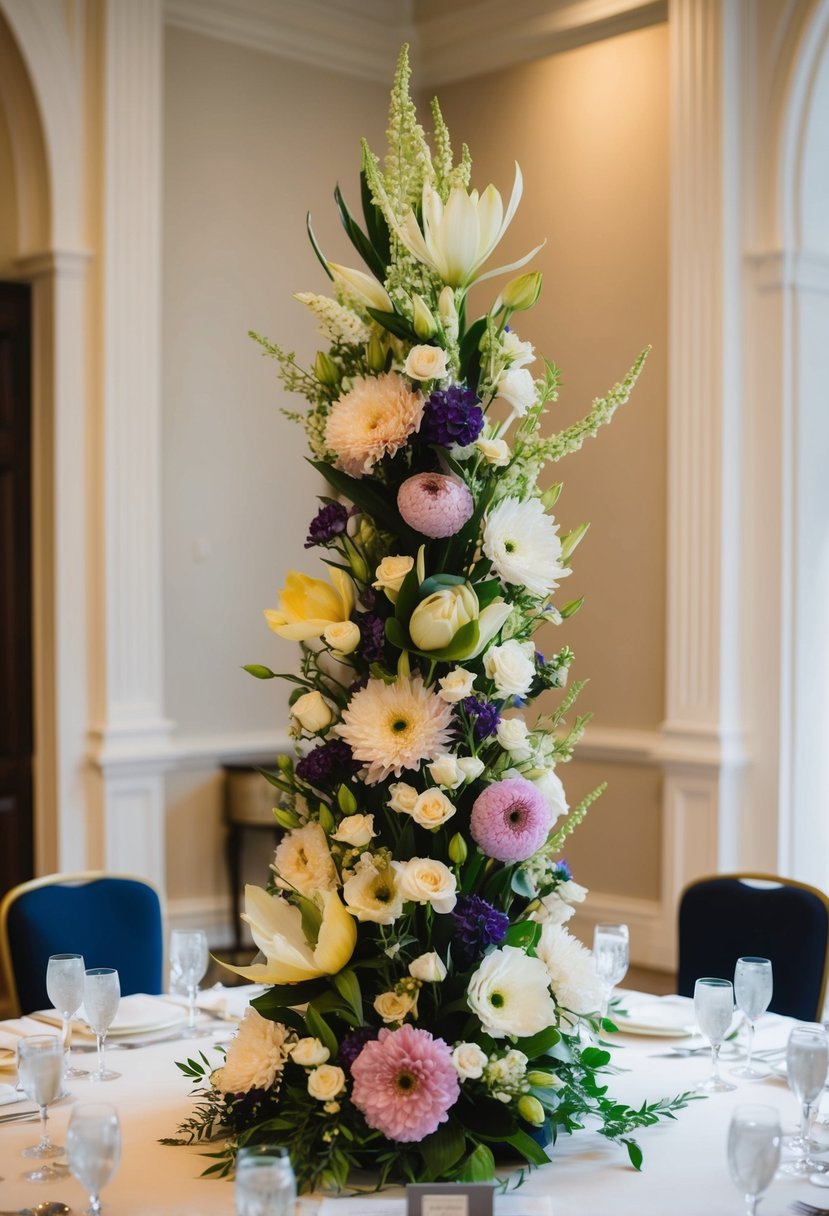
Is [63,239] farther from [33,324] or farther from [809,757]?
[809,757]

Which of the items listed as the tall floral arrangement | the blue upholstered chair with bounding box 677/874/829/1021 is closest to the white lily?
the tall floral arrangement

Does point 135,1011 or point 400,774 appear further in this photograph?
point 135,1011

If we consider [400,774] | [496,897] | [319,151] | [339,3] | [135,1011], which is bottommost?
[135,1011]

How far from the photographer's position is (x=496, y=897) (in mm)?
1849

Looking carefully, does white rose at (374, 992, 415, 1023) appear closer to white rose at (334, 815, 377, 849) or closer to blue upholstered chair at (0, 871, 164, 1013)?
white rose at (334, 815, 377, 849)

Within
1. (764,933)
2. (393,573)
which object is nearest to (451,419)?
(393,573)

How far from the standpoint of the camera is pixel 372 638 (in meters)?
1.82

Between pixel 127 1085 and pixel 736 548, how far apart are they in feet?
11.6

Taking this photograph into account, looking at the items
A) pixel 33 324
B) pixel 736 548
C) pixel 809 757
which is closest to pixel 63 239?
pixel 33 324

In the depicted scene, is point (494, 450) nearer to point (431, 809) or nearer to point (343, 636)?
point (343, 636)

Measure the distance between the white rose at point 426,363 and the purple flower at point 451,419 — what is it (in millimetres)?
31

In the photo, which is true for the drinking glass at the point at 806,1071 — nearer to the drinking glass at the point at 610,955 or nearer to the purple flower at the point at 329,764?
the drinking glass at the point at 610,955

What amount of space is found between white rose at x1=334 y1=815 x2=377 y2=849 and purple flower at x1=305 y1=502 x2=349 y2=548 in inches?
13.9

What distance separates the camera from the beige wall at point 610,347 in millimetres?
5480
